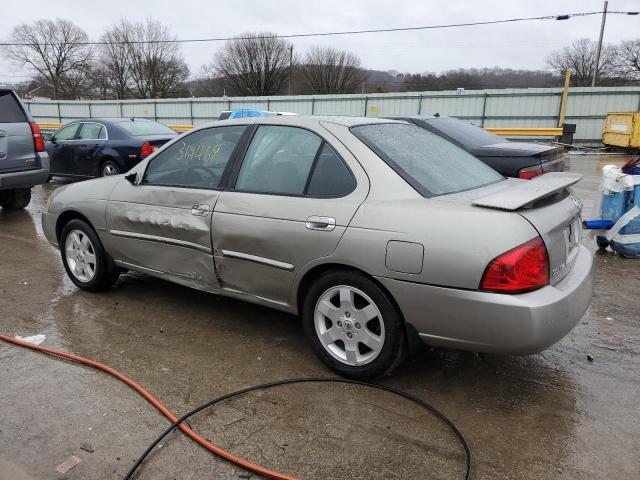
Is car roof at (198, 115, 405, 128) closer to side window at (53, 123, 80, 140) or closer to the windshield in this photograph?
the windshield

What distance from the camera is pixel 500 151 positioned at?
6.53 meters

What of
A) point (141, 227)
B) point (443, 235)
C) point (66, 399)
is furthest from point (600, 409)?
point (141, 227)

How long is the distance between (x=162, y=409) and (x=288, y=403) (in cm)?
69

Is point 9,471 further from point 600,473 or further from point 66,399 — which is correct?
point 600,473

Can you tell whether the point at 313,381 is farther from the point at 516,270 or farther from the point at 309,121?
the point at 309,121

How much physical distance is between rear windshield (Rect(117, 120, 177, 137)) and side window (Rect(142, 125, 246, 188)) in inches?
256

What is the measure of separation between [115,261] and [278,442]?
8.36ft

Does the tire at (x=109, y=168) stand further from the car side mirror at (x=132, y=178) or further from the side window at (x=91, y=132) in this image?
the car side mirror at (x=132, y=178)

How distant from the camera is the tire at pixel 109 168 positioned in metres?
9.96

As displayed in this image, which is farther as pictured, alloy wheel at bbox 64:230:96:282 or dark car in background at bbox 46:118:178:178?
dark car in background at bbox 46:118:178:178

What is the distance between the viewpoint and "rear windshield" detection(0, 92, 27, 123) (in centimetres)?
741

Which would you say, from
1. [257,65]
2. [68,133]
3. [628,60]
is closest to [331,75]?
[257,65]

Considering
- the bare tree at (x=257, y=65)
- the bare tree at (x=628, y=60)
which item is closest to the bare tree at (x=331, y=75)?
the bare tree at (x=257, y=65)

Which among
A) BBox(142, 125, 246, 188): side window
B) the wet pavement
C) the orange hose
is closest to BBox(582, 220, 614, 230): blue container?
the wet pavement
